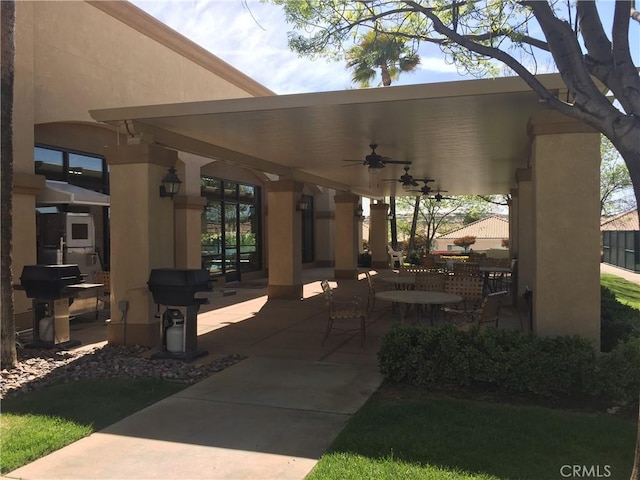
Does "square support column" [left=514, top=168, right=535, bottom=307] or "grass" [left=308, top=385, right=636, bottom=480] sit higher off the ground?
"square support column" [left=514, top=168, right=535, bottom=307]

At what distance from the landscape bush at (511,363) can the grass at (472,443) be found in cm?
29

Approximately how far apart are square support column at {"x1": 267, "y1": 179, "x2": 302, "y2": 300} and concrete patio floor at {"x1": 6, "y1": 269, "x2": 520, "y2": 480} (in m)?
4.12

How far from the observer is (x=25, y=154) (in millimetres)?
8727

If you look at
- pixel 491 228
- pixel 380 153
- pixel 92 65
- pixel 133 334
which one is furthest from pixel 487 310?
pixel 491 228

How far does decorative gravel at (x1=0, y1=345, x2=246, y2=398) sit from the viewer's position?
593 cm

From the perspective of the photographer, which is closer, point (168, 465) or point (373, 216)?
point (168, 465)

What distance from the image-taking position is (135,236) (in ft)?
24.6

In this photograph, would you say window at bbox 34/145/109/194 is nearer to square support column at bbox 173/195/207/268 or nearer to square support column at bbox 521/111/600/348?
square support column at bbox 173/195/207/268

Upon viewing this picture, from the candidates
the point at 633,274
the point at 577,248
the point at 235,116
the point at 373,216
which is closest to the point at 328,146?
the point at 235,116

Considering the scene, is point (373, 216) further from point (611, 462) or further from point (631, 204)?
point (631, 204)

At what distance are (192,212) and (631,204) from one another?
3267cm

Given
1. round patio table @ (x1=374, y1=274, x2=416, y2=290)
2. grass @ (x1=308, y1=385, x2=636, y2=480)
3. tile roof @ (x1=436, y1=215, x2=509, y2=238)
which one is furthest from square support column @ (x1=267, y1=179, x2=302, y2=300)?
tile roof @ (x1=436, y1=215, x2=509, y2=238)

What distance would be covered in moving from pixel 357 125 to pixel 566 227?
3.20 m

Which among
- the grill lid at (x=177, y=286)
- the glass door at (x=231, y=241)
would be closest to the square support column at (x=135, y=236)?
the grill lid at (x=177, y=286)
